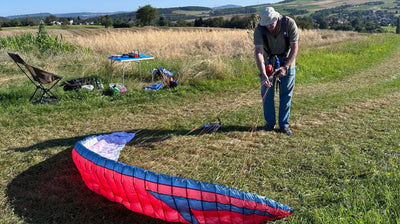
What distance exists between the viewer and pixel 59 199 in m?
2.92

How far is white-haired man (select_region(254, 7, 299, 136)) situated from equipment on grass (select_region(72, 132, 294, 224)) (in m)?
2.06

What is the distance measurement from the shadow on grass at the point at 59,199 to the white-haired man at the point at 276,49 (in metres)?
2.54

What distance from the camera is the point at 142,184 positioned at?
2.44 meters

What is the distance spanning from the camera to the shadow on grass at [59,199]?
264 centimetres

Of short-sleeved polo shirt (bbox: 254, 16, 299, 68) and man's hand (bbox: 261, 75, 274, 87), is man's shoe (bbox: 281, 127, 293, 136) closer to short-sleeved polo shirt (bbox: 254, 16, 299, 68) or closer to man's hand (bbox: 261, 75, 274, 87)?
man's hand (bbox: 261, 75, 274, 87)

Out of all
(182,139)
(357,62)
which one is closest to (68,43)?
(182,139)

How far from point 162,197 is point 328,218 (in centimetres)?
136

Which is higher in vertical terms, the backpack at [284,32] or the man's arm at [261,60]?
the backpack at [284,32]

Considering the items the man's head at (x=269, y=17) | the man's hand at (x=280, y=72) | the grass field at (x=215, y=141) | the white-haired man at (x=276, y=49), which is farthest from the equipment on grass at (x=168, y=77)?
the man's head at (x=269, y=17)

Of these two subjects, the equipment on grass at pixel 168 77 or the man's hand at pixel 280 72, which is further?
the equipment on grass at pixel 168 77

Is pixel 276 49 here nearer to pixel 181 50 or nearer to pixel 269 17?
pixel 269 17

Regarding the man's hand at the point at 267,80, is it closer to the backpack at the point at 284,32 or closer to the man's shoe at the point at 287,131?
the backpack at the point at 284,32

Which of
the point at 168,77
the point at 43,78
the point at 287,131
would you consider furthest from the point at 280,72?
the point at 43,78

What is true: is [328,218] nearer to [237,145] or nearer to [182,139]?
[237,145]
